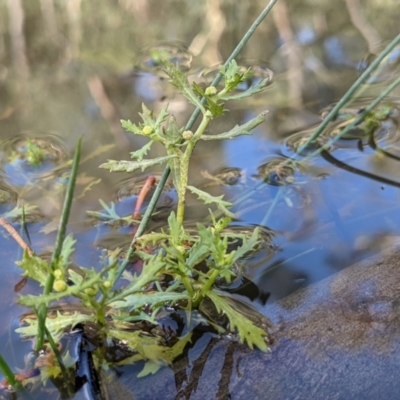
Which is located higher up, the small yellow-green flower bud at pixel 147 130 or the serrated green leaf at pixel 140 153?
the small yellow-green flower bud at pixel 147 130

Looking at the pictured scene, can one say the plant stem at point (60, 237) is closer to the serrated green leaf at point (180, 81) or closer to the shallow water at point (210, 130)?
the shallow water at point (210, 130)

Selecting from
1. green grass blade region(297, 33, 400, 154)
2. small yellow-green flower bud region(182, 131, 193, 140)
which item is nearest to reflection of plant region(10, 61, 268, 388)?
small yellow-green flower bud region(182, 131, 193, 140)

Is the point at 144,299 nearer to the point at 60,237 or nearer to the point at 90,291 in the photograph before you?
the point at 90,291

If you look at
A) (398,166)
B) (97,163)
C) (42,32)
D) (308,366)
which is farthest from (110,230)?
(42,32)

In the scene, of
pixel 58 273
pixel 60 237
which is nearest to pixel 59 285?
pixel 58 273

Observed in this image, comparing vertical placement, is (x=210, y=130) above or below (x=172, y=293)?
above

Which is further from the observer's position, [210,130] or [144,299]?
[210,130]

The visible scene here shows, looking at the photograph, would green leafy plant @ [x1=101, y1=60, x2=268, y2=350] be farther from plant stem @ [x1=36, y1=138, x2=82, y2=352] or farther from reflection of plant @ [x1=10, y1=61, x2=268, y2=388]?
plant stem @ [x1=36, y1=138, x2=82, y2=352]

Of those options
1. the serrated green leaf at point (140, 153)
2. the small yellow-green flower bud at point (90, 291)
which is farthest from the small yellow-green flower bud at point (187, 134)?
the small yellow-green flower bud at point (90, 291)
